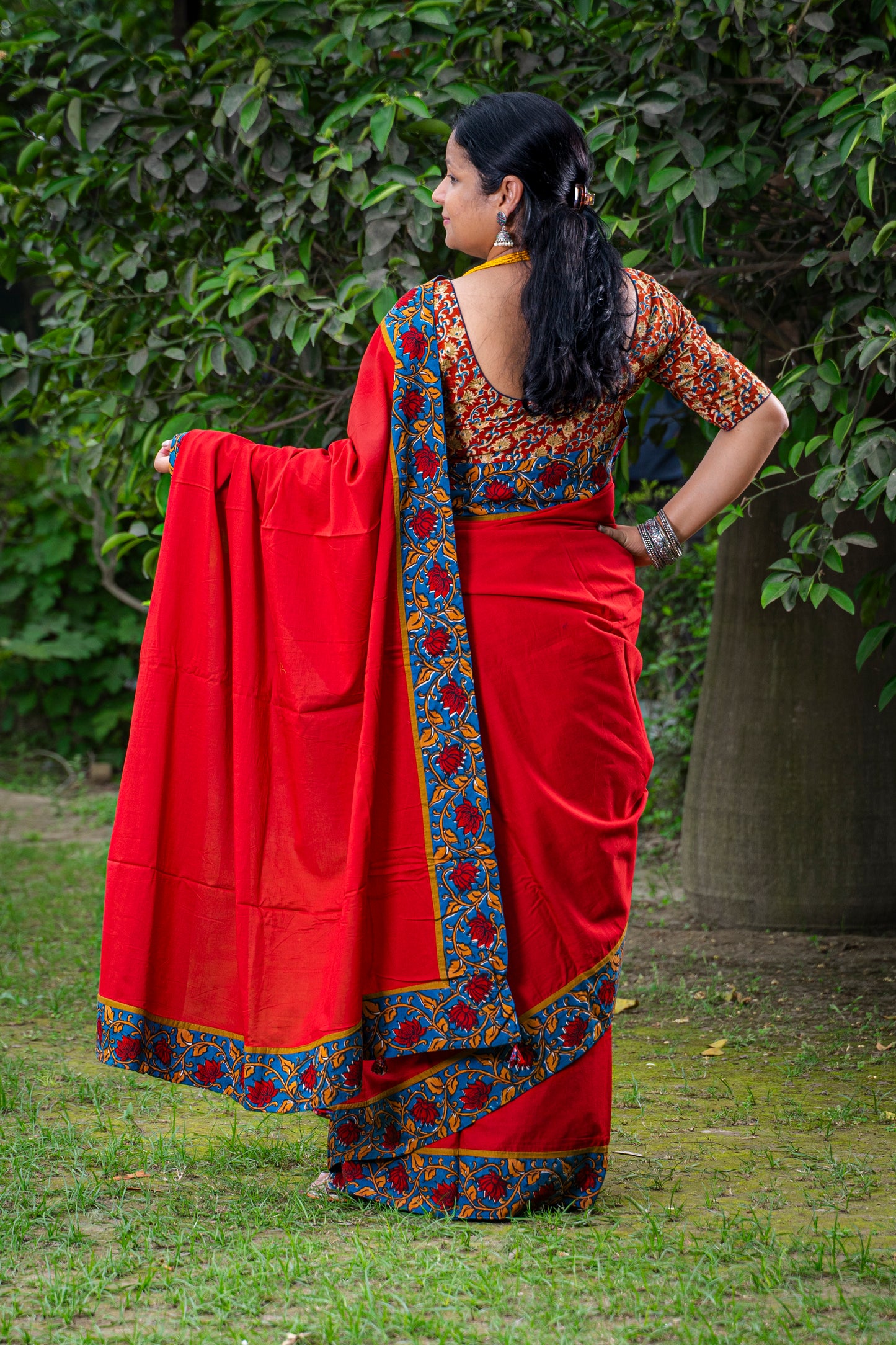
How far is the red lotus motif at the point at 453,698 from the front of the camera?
262cm

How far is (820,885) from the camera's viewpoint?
4.75 meters

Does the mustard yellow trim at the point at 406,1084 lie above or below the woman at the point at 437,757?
below

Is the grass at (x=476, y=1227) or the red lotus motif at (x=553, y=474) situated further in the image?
the red lotus motif at (x=553, y=474)

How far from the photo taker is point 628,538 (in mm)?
2764

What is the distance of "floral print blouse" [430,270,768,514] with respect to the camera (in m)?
2.62

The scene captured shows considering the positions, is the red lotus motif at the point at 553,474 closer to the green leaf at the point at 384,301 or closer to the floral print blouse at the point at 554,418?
the floral print blouse at the point at 554,418

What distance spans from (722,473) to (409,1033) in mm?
1195

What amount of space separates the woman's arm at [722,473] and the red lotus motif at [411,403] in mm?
428

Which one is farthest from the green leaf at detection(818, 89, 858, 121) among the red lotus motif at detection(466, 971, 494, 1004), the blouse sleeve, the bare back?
the red lotus motif at detection(466, 971, 494, 1004)

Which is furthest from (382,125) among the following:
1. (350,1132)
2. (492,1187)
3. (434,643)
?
(492,1187)

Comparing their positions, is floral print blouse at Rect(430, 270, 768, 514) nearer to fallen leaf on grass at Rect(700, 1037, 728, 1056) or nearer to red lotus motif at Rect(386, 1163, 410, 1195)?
red lotus motif at Rect(386, 1163, 410, 1195)

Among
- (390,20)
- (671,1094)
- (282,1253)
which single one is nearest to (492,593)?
(282,1253)

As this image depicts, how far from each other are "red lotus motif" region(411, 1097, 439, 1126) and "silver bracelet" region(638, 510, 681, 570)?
108 cm

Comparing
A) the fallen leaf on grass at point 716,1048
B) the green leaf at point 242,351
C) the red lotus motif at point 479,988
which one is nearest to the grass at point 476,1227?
the fallen leaf on grass at point 716,1048
